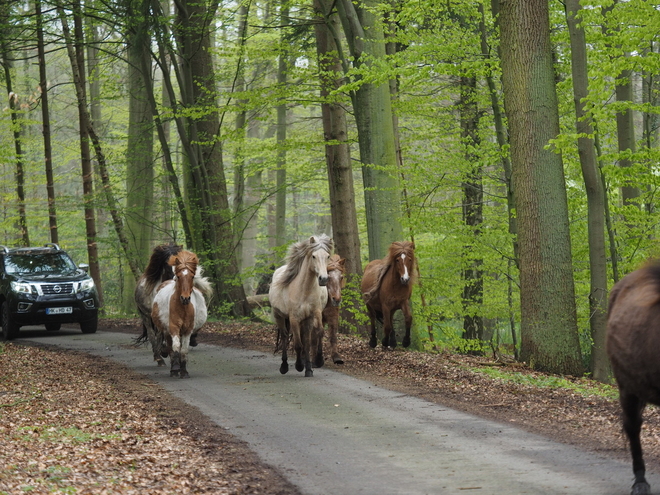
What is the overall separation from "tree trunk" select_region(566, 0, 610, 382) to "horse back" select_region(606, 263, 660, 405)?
22.0 ft

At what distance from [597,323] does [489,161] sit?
4.99m

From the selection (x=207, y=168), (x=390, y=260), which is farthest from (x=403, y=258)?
(x=207, y=168)

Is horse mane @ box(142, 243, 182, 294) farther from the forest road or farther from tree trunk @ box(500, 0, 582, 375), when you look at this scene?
tree trunk @ box(500, 0, 582, 375)

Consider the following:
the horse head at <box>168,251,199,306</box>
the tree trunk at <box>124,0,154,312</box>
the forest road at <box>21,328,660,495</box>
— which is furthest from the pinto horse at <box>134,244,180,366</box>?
the tree trunk at <box>124,0,154,312</box>

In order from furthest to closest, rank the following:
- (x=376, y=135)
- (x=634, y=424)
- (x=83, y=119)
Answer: (x=83, y=119) < (x=376, y=135) < (x=634, y=424)

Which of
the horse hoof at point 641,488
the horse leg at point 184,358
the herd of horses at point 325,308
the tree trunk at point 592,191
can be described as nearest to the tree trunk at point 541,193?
the tree trunk at point 592,191

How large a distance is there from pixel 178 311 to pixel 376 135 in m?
5.62

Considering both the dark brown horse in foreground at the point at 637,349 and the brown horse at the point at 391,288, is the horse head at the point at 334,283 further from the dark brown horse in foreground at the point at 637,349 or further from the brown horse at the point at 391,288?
the dark brown horse in foreground at the point at 637,349

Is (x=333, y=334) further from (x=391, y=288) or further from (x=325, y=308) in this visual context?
(x=391, y=288)

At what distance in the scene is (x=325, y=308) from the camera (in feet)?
45.0

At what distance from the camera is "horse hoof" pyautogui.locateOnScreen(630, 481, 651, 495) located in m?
Answer: 5.26

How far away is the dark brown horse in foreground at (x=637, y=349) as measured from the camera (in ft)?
17.0

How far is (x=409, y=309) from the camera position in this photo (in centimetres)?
1489

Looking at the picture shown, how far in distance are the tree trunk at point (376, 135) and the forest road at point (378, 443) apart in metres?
4.30
